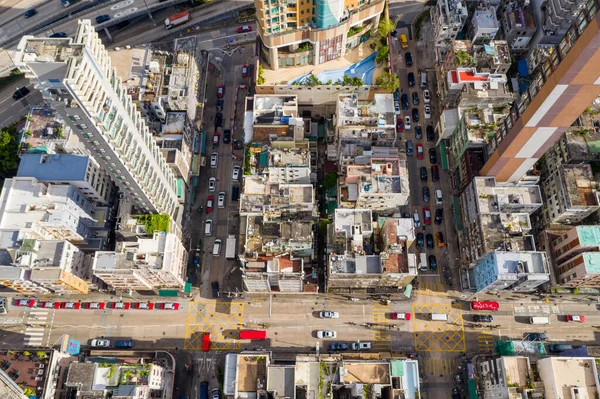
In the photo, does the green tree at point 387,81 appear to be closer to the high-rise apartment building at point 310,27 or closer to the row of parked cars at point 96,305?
the high-rise apartment building at point 310,27

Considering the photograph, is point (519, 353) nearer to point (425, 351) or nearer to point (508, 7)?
point (425, 351)

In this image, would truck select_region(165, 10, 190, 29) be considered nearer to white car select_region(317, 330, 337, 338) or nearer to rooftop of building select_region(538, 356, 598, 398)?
white car select_region(317, 330, 337, 338)

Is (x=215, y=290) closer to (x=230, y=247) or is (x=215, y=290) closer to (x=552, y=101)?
(x=230, y=247)

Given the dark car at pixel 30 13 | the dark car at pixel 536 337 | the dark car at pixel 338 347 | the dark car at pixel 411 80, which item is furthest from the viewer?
the dark car at pixel 30 13

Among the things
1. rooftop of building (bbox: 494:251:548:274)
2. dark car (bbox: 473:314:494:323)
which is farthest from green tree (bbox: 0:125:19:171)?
dark car (bbox: 473:314:494:323)

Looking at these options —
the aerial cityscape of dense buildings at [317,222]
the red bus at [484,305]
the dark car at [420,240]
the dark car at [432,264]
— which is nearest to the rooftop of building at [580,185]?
the aerial cityscape of dense buildings at [317,222]

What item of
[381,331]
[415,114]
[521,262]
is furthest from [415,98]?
[381,331]
